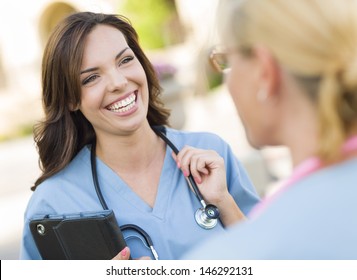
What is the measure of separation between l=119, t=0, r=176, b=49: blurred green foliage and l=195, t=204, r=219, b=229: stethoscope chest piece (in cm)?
1057

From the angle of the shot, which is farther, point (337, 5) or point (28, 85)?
point (28, 85)

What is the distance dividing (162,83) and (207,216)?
622cm

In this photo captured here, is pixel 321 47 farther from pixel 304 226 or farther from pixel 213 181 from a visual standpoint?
pixel 213 181

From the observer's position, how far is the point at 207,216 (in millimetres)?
1795

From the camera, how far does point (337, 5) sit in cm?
85

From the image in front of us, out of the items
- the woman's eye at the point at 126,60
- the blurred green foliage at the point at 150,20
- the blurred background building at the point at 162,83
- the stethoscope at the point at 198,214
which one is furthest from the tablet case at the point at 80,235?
the blurred green foliage at the point at 150,20

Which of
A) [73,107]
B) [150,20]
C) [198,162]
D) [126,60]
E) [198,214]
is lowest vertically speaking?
[150,20]

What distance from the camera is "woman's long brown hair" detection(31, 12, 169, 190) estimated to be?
184cm

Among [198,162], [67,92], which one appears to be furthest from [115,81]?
[198,162]
